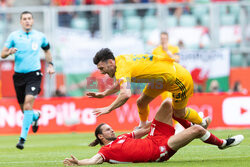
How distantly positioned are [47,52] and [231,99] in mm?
6842

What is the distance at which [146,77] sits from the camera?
843cm

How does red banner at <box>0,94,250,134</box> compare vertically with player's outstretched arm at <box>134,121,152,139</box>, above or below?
below


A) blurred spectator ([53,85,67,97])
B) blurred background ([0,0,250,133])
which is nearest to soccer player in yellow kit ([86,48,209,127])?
blurred spectator ([53,85,67,97])

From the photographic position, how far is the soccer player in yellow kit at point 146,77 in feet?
25.9

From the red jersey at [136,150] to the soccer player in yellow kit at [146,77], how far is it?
1.64 feet

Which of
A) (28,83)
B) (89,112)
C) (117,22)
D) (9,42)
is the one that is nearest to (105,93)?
(28,83)

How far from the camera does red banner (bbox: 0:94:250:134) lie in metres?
16.9

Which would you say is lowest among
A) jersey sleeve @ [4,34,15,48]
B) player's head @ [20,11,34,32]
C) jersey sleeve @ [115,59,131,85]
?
jersey sleeve @ [115,59,131,85]

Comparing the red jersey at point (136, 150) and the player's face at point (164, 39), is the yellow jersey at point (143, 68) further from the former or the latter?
the player's face at point (164, 39)

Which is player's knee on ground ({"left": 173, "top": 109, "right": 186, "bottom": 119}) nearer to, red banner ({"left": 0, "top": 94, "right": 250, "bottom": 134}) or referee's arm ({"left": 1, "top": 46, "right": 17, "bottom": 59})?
referee's arm ({"left": 1, "top": 46, "right": 17, "bottom": 59})

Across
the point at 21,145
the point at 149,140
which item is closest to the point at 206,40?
the point at 21,145

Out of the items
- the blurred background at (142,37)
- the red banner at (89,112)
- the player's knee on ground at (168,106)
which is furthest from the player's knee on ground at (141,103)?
the blurred background at (142,37)

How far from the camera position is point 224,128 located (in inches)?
656

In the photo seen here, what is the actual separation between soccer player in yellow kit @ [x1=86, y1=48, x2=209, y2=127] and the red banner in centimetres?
748
